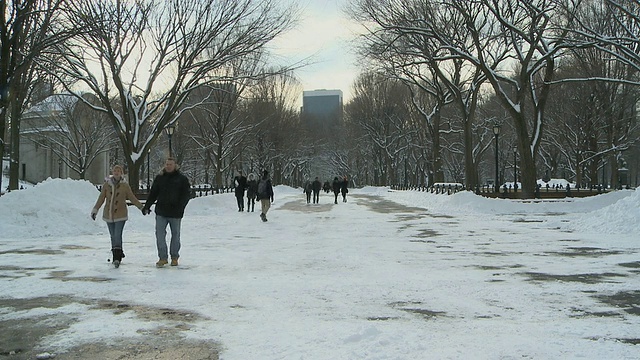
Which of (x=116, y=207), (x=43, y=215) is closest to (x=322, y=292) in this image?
(x=116, y=207)

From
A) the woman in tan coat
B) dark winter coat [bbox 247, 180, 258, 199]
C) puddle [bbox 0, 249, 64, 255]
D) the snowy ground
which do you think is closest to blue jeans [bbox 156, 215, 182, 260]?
the snowy ground

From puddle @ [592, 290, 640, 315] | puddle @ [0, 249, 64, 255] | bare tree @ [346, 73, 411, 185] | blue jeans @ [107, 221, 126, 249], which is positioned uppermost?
bare tree @ [346, 73, 411, 185]

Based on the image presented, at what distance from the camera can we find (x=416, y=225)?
55.6 ft

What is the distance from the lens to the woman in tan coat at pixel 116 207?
8.64m

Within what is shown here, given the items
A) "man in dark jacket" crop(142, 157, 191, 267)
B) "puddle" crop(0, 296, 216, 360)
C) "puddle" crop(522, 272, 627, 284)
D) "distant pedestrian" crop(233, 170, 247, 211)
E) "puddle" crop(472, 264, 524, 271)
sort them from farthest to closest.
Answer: "distant pedestrian" crop(233, 170, 247, 211) < "man in dark jacket" crop(142, 157, 191, 267) < "puddle" crop(472, 264, 524, 271) < "puddle" crop(522, 272, 627, 284) < "puddle" crop(0, 296, 216, 360)

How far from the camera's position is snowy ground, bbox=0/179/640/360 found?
177 inches

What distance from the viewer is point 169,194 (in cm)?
877

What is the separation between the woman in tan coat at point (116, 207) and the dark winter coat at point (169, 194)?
0.41 metres

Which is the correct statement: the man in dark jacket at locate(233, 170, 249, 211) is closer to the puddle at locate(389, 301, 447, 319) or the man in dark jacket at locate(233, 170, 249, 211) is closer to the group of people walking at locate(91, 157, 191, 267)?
the group of people walking at locate(91, 157, 191, 267)

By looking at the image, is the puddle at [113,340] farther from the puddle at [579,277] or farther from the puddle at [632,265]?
the puddle at [632,265]

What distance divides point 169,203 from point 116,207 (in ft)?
2.86

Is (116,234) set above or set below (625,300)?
above

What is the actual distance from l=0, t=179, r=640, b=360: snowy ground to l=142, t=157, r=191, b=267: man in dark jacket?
0.38 meters

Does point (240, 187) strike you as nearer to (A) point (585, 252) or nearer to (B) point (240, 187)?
(B) point (240, 187)
